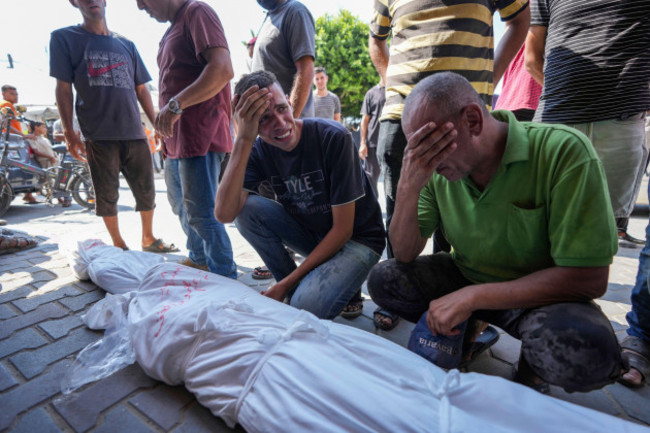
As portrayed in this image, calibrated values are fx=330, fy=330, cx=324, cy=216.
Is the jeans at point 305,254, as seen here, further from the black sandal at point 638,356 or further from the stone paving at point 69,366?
the black sandal at point 638,356

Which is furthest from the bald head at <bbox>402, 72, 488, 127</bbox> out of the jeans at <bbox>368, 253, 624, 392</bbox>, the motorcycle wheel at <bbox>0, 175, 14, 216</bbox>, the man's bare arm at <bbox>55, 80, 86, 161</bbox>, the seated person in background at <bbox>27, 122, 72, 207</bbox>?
the seated person in background at <bbox>27, 122, 72, 207</bbox>

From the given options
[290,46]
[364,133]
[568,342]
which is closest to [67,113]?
[290,46]

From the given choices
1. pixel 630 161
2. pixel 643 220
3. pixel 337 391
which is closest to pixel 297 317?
pixel 337 391

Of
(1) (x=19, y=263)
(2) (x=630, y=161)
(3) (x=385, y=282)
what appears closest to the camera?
(3) (x=385, y=282)

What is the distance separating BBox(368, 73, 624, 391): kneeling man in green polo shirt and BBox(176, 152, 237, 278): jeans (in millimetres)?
1411

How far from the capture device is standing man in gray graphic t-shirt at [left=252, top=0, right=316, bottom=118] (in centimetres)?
227

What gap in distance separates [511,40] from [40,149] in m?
7.82

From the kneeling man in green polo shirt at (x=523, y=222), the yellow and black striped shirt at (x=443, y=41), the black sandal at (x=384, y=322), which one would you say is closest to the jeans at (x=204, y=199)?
the black sandal at (x=384, y=322)

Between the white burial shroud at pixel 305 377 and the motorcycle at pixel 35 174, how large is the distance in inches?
224

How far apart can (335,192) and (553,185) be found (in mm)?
884

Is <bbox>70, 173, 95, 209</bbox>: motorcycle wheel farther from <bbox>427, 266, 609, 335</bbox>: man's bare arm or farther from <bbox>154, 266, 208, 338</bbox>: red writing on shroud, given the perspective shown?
<bbox>427, 266, 609, 335</bbox>: man's bare arm

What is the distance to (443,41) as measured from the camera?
5.73 ft

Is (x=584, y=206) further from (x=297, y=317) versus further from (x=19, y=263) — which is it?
(x=19, y=263)

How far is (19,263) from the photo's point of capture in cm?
297
